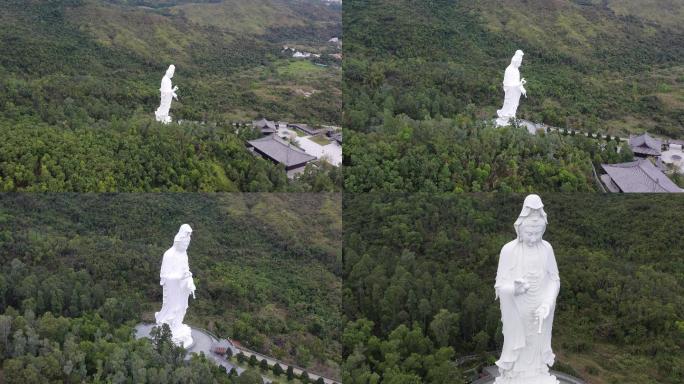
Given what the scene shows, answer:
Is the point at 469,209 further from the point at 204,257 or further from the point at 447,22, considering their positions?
the point at 447,22

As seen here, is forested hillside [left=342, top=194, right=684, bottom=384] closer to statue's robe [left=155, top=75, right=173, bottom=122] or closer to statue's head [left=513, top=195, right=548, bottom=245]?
statue's head [left=513, top=195, right=548, bottom=245]

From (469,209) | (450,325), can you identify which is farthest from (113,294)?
(469,209)

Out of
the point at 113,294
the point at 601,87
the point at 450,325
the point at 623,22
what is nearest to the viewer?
the point at 450,325

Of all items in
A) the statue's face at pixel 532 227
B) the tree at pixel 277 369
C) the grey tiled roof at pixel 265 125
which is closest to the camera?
the statue's face at pixel 532 227

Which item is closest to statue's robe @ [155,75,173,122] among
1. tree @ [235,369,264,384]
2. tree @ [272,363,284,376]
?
tree @ [272,363,284,376]

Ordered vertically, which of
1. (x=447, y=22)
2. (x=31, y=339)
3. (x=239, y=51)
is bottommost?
(x=239, y=51)

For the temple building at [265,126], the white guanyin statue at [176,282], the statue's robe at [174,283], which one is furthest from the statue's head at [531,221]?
the temple building at [265,126]

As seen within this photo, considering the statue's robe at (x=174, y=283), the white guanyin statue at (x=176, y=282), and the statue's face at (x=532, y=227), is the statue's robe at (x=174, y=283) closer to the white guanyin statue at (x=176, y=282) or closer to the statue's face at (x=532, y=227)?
the white guanyin statue at (x=176, y=282)
